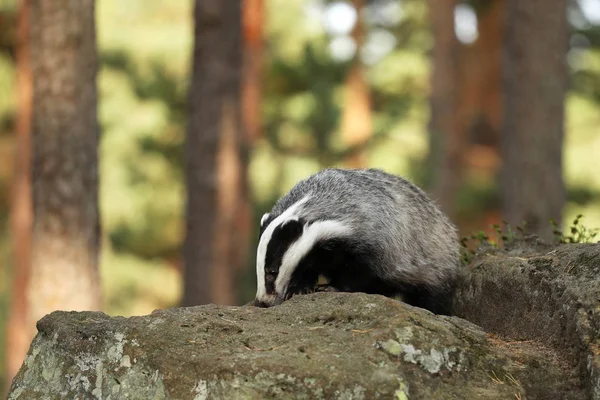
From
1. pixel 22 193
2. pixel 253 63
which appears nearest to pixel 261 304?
pixel 22 193

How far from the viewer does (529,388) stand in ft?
15.7

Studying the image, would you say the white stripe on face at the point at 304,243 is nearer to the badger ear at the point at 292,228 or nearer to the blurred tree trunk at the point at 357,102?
the badger ear at the point at 292,228

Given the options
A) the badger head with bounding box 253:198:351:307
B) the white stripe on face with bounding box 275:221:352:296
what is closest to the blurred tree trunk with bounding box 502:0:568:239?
the white stripe on face with bounding box 275:221:352:296

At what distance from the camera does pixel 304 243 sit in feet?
19.7

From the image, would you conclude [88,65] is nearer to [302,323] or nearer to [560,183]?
[302,323]

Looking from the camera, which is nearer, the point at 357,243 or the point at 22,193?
the point at 357,243

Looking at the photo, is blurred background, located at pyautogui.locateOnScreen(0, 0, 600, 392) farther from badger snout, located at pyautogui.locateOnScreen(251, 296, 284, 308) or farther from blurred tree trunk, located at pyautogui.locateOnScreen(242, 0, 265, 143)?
badger snout, located at pyautogui.locateOnScreen(251, 296, 284, 308)

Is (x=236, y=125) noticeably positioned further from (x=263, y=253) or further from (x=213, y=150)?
(x=263, y=253)

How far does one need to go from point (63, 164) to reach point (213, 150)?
4766 mm

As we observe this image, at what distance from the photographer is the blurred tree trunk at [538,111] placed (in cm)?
1254

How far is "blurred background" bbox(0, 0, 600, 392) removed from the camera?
889cm

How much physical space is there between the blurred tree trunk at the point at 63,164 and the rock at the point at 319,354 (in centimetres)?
376

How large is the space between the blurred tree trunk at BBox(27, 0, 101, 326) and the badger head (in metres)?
3.20

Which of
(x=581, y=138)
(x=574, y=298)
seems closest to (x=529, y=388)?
(x=574, y=298)
